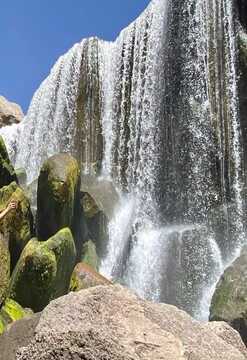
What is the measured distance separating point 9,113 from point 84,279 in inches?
1227

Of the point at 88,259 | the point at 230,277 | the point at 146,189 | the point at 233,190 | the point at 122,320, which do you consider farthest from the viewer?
the point at 146,189

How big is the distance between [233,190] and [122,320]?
15529 mm

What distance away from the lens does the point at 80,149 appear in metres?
24.4

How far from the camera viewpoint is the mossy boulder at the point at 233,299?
11414 millimetres

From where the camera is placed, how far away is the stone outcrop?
4178 centimetres

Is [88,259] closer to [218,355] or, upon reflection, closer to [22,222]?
[22,222]

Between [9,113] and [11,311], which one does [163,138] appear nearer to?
[11,311]

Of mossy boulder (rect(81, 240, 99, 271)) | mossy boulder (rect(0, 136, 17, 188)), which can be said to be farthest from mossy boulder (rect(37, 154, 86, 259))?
mossy boulder (rect(81, 240, 99, 271))

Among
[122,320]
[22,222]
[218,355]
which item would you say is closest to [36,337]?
[122,320]

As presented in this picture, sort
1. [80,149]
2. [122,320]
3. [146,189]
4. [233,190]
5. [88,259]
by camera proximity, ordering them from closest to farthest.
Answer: [122,320]
[88,259]
[233,190]
[146,189]
[80,149]

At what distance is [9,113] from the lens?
1686 inches

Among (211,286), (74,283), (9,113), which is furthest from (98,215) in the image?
(9,113)

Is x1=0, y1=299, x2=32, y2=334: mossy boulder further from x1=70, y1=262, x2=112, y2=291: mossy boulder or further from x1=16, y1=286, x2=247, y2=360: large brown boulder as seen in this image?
x1=16, y1=286, x2=247, y2=360: large brown boulder

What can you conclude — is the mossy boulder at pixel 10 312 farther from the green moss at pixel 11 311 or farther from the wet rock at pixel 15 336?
the wet rock at pixel 15 336
